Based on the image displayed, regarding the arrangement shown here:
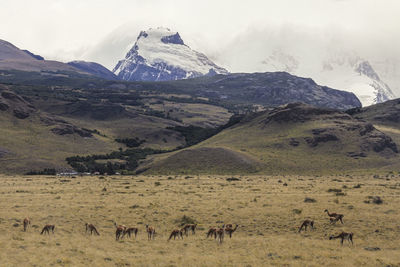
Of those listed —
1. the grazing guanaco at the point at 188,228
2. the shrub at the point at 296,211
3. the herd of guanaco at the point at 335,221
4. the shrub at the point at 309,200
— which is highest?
the shrub at the point at 309,200

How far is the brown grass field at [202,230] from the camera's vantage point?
2925 cm

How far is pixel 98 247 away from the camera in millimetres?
32375

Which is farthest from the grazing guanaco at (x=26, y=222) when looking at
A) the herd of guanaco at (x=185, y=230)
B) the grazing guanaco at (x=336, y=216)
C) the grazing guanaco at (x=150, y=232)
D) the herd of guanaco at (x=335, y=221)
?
the grazing guanaco at (x=336, y=216)

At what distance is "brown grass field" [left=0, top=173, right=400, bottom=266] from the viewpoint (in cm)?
2925

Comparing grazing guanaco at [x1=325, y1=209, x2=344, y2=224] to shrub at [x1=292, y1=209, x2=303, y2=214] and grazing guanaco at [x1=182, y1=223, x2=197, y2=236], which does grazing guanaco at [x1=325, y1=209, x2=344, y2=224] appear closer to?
shrub at [x1=292, y1=209, x2=303, y2=214]

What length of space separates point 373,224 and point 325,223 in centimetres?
376

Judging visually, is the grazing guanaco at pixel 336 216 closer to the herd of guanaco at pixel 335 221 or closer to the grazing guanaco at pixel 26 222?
the herd of guanaco at pixel 335 221

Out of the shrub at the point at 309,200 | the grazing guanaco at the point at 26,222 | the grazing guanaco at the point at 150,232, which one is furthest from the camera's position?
the shrub at the point at 309,200

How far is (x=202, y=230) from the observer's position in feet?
125

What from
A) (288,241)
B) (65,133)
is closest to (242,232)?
(288,241)

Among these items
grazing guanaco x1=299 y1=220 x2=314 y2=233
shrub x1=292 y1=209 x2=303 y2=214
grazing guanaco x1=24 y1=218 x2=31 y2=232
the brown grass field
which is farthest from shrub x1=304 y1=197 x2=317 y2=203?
grazing guanaco x1=24 y1=218 x2=31 y2=232

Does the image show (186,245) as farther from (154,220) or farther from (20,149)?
(20,149)

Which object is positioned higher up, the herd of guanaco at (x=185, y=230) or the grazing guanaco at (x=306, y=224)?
the grazing guanaco at (x=306, y=224)

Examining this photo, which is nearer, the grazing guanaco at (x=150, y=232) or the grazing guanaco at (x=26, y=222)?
the grazing guanaco at (x=150, y=232)
